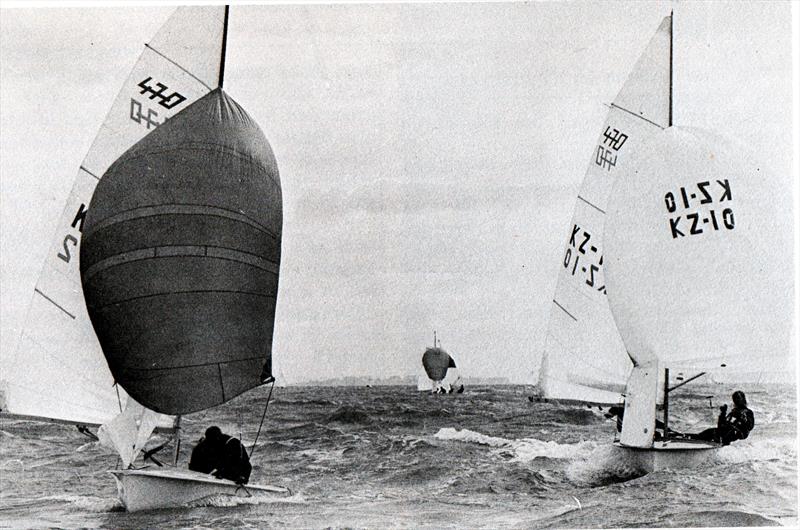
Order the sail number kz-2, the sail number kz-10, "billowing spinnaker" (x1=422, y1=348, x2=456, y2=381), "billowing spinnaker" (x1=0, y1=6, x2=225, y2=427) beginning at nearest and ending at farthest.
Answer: "billowing spinnaker" (x1=0, y1=6, x2=225, y2=427)
the sail number kz-10
"billowing spinnaker" (x1=422, y1=348, x2=456, y2=381)
the sail number kz-2

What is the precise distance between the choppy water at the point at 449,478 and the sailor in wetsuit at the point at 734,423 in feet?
0.28

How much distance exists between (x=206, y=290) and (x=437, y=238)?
2.08 m

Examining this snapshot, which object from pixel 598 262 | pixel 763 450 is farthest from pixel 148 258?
pixel 763 450

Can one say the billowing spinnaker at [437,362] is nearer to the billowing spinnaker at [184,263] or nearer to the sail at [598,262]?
the sail at [598,262]

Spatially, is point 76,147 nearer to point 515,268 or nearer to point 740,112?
point 515,268

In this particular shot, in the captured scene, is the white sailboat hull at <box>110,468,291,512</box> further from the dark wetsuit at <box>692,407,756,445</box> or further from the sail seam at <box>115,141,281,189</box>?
the dark wetsuit at <box>692,407,756,445</box>

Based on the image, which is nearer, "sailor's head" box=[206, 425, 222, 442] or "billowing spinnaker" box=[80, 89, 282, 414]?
"billowing spinnaker" box=[80, 89, 282, 414]

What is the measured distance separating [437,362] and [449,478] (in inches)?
69.5

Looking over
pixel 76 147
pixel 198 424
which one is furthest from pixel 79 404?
pixel 76 147

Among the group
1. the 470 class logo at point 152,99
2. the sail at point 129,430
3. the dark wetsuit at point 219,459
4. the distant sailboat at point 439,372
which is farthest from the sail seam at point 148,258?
the distant sailboat at point 439,372

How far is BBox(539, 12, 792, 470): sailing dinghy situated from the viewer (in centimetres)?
803

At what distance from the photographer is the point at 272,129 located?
8.04 meters

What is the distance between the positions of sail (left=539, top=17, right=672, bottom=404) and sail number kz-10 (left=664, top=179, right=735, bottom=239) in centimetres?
55

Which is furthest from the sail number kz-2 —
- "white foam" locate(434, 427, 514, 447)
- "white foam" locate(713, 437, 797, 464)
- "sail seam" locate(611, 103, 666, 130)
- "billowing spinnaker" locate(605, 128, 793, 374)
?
"white foam" locate(713, 437, 797, 464)
